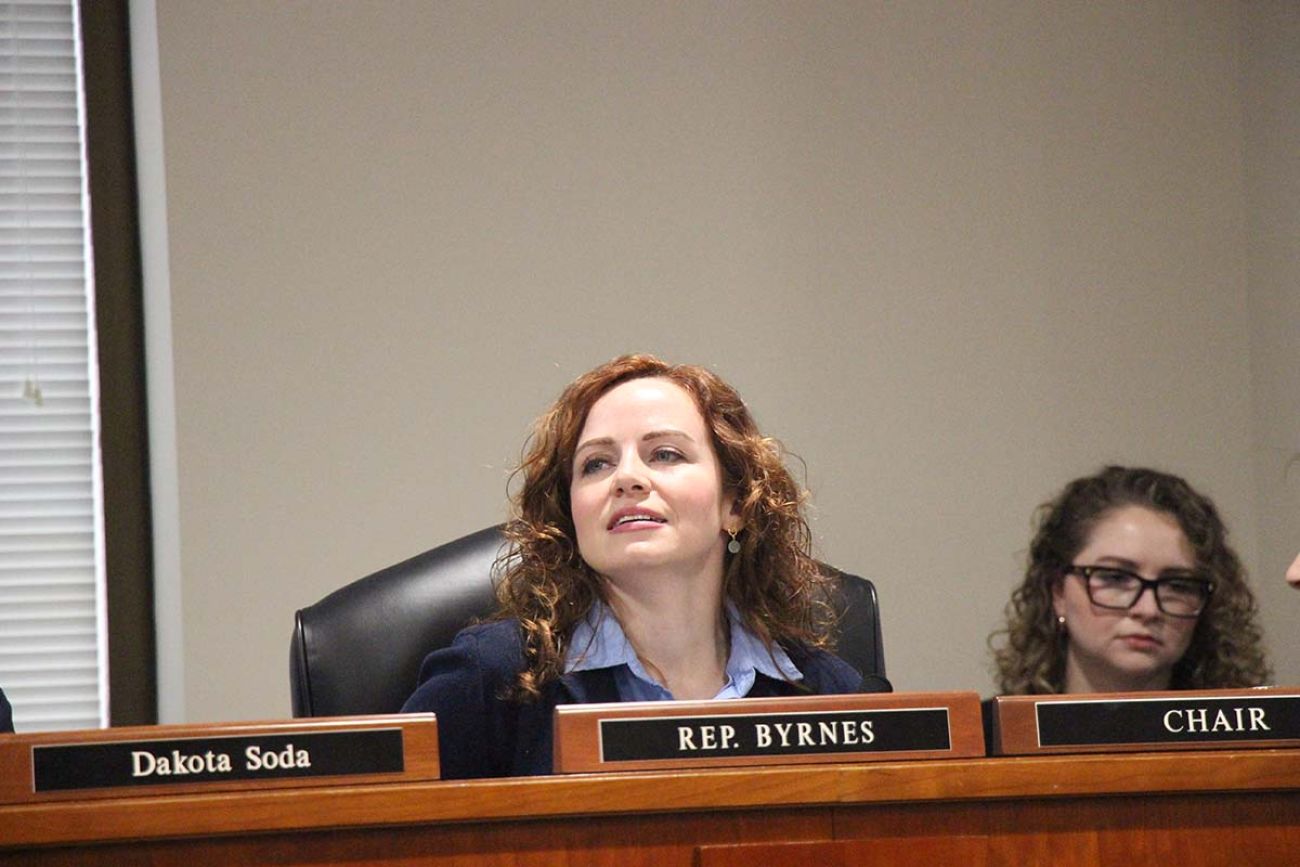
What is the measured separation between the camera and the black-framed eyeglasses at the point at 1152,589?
232cm

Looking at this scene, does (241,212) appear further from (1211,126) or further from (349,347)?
(1211,126)

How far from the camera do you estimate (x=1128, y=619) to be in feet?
7.58

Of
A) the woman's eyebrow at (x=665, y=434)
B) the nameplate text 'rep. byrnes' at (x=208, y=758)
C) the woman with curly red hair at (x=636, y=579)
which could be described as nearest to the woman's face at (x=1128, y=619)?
the woman with curly red hair at (x=636, y=579)

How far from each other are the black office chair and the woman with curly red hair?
0.06 metres

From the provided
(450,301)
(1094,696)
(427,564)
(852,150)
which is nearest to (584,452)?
(427,564)

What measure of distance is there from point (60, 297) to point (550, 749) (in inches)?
67.3

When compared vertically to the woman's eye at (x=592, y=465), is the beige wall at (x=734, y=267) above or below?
above

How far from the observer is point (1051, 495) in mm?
2994

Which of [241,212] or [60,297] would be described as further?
[60,297]

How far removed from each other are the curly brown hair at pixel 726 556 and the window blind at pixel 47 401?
1308 mm

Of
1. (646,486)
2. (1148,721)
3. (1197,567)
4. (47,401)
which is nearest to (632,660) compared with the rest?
(646,486)

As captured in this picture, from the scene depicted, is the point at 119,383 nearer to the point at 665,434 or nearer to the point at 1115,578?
the point at 665,434

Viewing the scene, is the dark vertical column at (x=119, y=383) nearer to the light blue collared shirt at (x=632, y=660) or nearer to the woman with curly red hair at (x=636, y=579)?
the woman with curly red hair at (x=636, y=579)

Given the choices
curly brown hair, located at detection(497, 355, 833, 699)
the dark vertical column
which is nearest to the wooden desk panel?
curly brown hair, located at detection(497, 355, 833, 699)
